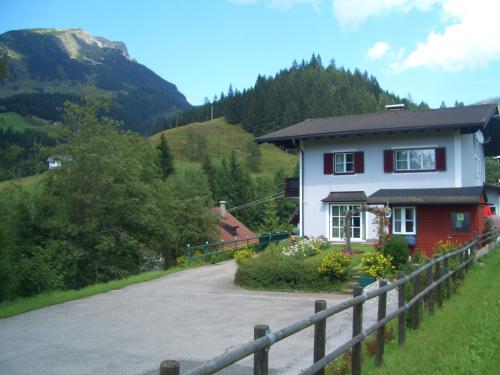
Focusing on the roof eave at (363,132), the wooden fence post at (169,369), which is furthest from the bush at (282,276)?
the wooden fence post at (169,369)

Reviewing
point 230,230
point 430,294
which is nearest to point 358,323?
point 430,294

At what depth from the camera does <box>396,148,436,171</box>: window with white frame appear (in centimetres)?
2614

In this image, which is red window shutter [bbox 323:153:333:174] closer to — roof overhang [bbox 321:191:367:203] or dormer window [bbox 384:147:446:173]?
roof overhang [bbox 321:191:367:203]

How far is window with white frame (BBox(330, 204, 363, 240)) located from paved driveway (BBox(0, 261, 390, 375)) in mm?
11948

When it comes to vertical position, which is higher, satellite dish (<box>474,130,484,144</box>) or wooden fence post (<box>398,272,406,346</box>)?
satellite dish (<box>474,130,484,144</box>)

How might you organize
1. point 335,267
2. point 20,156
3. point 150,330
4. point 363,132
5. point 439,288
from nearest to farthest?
1. point 150,330
2. point 439,288
3. point 20,156
4. point 335,267
5. point 363,132

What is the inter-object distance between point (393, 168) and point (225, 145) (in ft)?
356

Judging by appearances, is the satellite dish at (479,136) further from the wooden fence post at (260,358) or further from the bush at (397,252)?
the wooden fence post at (260,358)

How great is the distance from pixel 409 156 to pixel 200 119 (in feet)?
472

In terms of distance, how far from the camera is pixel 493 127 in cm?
3209

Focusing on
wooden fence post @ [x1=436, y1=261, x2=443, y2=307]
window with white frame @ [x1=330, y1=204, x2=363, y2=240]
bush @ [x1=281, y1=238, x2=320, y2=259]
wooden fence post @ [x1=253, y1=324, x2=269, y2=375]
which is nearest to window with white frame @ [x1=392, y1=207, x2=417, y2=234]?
bush @ [x1=281, y1=238, x2=320, y2=259]

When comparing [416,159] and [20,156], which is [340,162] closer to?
[416,159]

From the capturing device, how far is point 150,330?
10.4 meters

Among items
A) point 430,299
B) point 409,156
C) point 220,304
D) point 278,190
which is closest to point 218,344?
point 430,299
